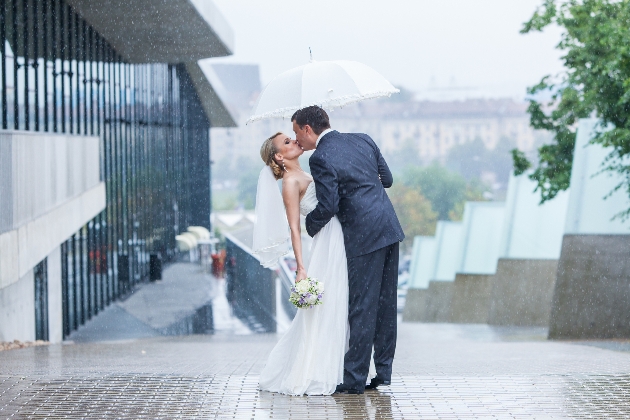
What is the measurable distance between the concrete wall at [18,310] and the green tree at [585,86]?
967cm

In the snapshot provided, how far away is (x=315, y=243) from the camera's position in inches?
247

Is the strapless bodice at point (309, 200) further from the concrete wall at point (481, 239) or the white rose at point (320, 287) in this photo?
the concrete wall at point (481, 239)

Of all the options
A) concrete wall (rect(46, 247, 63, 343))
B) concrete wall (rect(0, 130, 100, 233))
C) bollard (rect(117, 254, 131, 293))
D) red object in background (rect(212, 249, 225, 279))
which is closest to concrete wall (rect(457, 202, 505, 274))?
bollard (rect(117, 254, 131, 293))

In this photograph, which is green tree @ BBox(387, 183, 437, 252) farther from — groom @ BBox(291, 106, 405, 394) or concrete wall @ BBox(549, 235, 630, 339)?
groom @ BBox(291, 106, 405, 394)

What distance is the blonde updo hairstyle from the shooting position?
6.21 meters

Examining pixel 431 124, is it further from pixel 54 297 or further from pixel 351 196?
pixel 351 196

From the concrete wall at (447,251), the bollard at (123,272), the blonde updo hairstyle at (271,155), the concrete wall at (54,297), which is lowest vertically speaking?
the concrete wall at (447,251)

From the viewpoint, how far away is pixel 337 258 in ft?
20.4

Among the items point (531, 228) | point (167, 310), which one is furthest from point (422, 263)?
point (531, 228)

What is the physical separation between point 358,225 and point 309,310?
0.63 m

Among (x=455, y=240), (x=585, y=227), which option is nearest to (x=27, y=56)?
(x=585, y=227)

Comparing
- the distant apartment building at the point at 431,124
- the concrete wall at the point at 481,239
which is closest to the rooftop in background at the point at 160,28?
the concrete wall at the point at 481,239

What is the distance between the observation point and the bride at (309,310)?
6.12m

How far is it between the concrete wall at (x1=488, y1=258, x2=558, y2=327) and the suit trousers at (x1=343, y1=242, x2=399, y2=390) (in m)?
19.8
